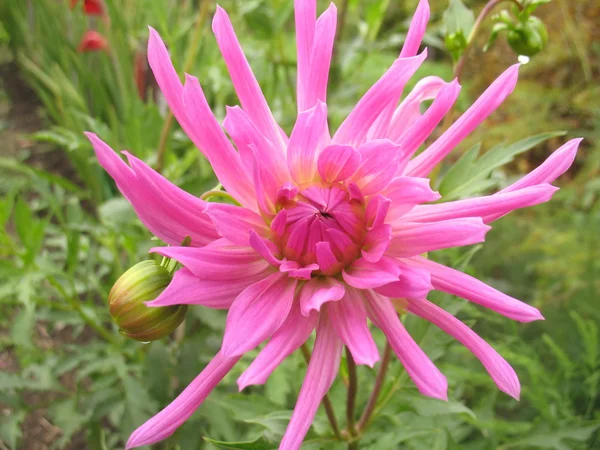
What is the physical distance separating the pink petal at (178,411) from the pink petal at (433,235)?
0.63ft

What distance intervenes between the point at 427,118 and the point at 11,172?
2.39m

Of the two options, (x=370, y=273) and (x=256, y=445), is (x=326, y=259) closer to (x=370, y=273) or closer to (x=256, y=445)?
(x=370, y=273)

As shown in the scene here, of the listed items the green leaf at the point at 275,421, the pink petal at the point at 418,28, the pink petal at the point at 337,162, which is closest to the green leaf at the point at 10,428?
the green leaf at the point at 275,421

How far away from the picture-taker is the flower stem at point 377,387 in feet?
2.57

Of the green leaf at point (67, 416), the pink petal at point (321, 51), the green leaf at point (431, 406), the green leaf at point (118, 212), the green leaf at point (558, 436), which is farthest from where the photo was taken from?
the green leaf at point (67, 416)

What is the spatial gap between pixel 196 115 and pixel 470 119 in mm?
272

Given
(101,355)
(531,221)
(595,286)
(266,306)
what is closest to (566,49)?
(531,221)

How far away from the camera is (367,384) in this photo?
1.07 metres

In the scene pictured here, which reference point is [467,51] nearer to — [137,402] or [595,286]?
[137,402]

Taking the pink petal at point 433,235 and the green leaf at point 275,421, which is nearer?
Result: the pink petal at point 433,235

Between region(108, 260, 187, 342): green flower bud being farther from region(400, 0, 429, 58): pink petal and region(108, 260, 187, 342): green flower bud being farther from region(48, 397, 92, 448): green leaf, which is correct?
region(48, 397, 92, 448): green leaf

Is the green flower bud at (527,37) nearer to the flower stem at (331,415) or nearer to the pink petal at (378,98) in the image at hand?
the pink petal at (378,98)

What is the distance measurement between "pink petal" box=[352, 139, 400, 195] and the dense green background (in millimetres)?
277

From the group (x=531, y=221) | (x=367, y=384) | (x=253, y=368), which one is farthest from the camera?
(x=531, y=221)
